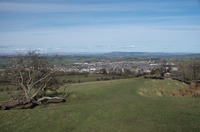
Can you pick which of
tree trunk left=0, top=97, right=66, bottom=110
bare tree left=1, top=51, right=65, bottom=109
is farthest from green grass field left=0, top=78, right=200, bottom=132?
bare tree left=1, top=51, right=65, bottom=109

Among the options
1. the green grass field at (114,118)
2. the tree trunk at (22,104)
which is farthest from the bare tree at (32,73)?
the green grass field at (114,118)

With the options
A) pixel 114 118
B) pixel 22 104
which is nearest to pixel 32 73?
pixel 22 104

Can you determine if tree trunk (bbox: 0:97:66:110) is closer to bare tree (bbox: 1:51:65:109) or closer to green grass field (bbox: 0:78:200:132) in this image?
bare tree (bbox: 1:51:65:109)

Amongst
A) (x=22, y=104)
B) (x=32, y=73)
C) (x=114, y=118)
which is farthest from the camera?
(x=32, y=73)

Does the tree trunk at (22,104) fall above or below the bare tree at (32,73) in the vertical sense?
below

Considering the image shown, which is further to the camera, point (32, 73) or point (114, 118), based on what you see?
point (32, 73)

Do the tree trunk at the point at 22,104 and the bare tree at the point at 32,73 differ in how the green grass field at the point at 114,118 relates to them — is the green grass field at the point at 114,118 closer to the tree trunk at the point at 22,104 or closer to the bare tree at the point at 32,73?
the tree trunk at the point at 22,104

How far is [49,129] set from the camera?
50.3ft

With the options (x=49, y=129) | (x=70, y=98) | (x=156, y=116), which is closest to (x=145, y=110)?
(x=156, y=116)

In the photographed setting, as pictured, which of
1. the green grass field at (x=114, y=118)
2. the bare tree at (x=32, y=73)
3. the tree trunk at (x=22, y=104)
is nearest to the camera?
the green grass field at (x=114, y=118)

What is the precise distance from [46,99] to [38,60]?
14.6ft

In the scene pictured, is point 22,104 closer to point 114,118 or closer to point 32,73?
point 32,73

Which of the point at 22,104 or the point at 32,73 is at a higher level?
the point at 32,73

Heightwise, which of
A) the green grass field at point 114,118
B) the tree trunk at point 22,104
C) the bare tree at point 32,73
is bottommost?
the tree trunk at point 22,104
